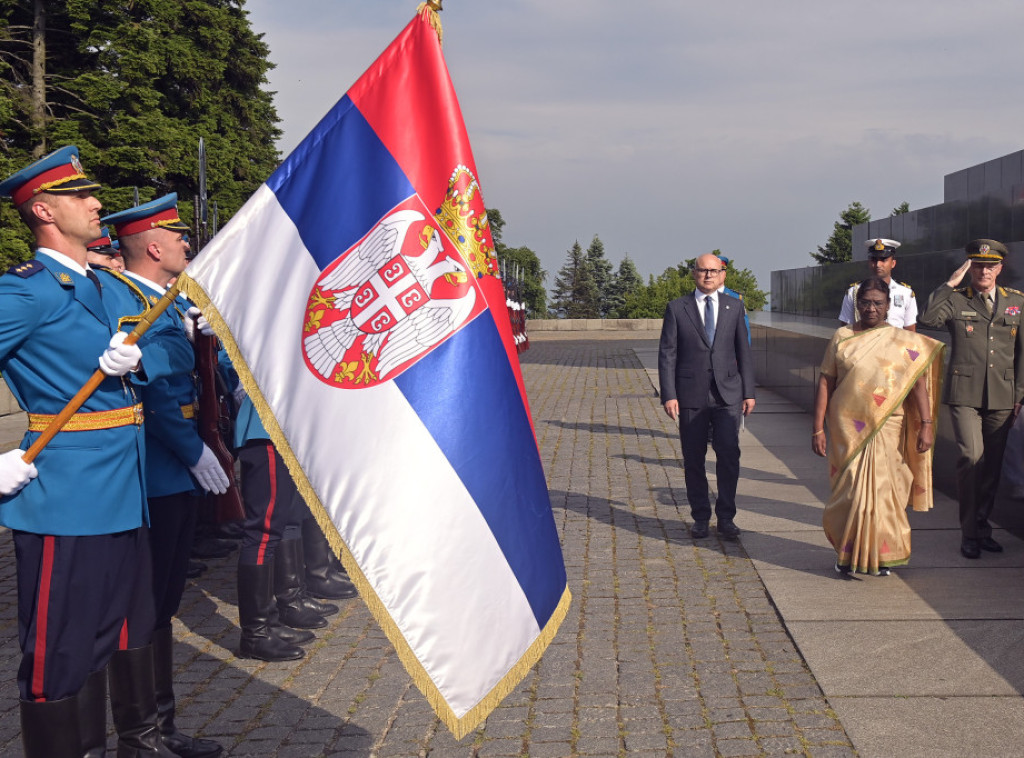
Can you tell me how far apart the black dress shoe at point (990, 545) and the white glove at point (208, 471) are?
487 centimetres

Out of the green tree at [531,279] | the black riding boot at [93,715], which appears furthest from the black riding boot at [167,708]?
the green tree at [531,279]

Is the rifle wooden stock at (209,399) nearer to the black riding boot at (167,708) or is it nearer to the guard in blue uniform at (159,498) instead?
the guard in blue uniform at (159,498)

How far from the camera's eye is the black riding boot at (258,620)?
5258 millimetres

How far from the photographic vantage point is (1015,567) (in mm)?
6594

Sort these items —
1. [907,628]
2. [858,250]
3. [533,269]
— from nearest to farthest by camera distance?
1. [907,628]
2. [858,250]
3. [533,269]

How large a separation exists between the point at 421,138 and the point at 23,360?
1459 mm

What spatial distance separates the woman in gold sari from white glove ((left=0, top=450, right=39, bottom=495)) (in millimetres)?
4624

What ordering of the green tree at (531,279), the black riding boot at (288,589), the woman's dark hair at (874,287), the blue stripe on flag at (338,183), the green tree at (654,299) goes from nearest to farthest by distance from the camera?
the blue stripe on flag at (338,183), the black riding boot at (288,589), the woman's dark hair at (874,287), the green tree at (654,299), the green tree at (531,279)

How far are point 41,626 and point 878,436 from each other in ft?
15.5

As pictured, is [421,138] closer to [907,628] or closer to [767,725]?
[767,725]

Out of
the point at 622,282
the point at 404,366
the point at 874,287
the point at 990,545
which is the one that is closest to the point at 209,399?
the point at 404,366

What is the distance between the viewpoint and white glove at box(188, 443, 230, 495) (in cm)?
422

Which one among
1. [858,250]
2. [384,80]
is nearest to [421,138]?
[384,80]

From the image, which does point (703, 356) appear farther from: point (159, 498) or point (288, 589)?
point (159, 498)
